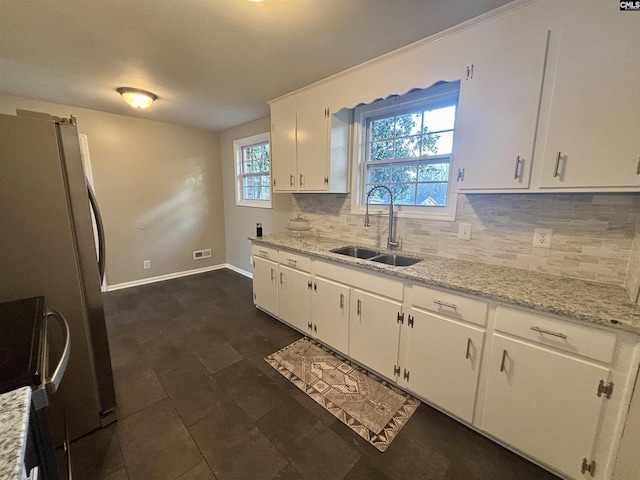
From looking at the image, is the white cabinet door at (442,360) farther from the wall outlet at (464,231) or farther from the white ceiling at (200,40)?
the white ceiling at (200,40)

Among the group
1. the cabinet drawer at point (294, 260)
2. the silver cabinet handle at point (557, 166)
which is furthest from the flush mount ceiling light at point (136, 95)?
the silver cabinet handle at point (557, 166)

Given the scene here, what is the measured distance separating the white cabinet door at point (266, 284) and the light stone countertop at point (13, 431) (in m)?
2.17

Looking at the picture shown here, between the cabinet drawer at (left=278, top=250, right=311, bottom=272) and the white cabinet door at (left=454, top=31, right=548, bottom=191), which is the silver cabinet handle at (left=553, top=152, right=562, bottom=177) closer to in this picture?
the white cabinet door at (left=454, top=31, right=548, bottom=191)

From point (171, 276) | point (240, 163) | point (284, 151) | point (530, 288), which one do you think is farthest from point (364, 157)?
point (171, 276)

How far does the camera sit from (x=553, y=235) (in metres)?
1.65

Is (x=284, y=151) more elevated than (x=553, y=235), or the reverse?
(x=284, y=151)

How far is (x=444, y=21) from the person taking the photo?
1.64 metres

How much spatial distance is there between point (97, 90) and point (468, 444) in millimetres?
4387

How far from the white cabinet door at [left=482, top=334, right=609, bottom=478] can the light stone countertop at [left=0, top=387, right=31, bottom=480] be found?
1.79m

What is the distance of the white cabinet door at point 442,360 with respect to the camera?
5.10 feet

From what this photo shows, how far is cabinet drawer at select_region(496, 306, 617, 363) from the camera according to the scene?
1.17m

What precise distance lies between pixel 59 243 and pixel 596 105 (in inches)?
112

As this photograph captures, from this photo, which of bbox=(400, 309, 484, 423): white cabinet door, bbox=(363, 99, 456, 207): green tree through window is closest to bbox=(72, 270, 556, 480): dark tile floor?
bbox=(400, 309, 484, 423): white cabinet door

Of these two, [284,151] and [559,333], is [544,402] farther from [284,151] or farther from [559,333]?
[284,151]
